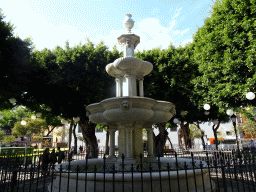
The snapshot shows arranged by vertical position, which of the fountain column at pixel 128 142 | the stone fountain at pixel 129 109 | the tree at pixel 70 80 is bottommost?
the fountain column at pixel 128 142

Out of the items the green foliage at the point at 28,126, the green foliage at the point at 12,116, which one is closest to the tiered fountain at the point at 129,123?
the green foliage at the point at 28,126

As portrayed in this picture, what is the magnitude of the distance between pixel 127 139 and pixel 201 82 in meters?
8.89

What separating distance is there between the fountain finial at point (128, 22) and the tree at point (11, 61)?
6.88 metres

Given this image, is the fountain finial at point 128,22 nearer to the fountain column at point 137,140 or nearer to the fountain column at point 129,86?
the fountain column at point 129,86

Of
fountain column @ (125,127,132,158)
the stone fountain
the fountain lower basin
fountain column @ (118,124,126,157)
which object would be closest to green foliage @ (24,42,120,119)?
the stone fountain

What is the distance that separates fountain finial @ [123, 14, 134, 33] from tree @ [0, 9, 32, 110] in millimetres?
6884

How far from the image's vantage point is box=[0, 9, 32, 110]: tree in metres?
10.8

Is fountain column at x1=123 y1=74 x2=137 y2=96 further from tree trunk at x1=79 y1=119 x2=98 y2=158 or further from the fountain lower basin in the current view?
tree trunk at x1=79 y1=119 x2=98 y2=158

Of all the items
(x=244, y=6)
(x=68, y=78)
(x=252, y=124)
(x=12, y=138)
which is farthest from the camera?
(x=12, y=138)

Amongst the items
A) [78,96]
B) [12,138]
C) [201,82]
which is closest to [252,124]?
[201,82]

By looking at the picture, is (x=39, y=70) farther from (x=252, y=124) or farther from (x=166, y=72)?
(x=252, y=124)

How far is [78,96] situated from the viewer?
13.9 meters

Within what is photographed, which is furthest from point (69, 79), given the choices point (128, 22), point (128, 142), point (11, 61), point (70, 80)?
point (128, 142)

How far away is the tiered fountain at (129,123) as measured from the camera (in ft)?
16.1
